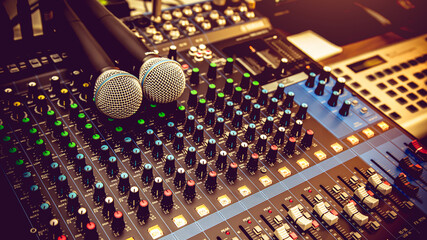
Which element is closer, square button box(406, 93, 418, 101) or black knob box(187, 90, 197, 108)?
black knob box(187, 90, 197, 108)

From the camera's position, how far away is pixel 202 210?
1.62 meters

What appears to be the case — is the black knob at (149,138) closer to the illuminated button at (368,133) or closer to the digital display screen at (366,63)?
the illuminated button at (368,133)

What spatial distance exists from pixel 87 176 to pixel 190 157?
16.5 inches

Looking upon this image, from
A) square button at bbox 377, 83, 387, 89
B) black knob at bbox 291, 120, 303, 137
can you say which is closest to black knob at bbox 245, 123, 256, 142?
black knob at bbox 291, 120, 303, 137

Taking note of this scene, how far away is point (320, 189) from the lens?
5.87 ft

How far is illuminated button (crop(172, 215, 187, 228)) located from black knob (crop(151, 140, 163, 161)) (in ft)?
0.97

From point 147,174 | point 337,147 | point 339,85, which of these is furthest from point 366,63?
point 147,174

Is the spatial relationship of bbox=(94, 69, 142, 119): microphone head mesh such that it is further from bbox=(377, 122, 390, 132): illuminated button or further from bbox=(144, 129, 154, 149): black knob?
bbox=(377, 122, 390, 132): illuminated button

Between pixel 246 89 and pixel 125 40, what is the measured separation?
662 mm

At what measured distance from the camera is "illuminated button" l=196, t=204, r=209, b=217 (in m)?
1.61

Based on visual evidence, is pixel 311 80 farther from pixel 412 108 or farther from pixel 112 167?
pixel 112 167

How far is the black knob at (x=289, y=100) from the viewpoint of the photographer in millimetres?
2109

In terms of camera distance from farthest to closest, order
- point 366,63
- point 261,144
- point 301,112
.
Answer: point 366,63 → point 301,112 → point 261,144

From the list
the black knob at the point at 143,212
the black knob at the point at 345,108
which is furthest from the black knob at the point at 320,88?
the black knob at the point at 143,212
